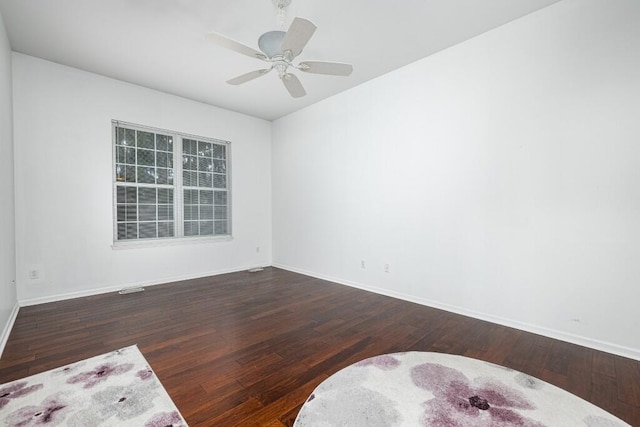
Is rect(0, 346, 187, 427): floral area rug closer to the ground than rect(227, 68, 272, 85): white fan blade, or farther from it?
closer to the ground

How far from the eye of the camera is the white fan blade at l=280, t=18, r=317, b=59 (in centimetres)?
176

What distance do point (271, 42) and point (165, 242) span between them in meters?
3.33

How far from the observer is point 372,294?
3.76 metres

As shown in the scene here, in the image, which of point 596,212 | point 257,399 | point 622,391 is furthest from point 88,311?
point 596,212

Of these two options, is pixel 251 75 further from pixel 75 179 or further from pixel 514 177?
pixel 75 179

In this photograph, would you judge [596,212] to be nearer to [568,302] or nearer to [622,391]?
[568,302]

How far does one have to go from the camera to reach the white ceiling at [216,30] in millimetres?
2414

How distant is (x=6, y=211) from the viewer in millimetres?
2623

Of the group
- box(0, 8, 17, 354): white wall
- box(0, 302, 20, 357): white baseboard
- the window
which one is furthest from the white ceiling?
box(0, 302, 20, 357): white baseboard

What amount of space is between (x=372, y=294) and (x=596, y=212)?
2.42 m

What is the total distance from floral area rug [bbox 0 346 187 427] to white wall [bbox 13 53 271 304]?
2.06 metres

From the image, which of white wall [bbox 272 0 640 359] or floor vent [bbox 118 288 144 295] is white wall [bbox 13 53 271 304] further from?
white wall [bbox 272 0 640 359]

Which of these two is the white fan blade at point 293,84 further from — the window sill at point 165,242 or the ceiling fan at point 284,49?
the window sill at point 165,242

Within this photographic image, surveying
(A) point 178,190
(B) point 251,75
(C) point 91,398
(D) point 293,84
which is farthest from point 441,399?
(A) point 178,190
